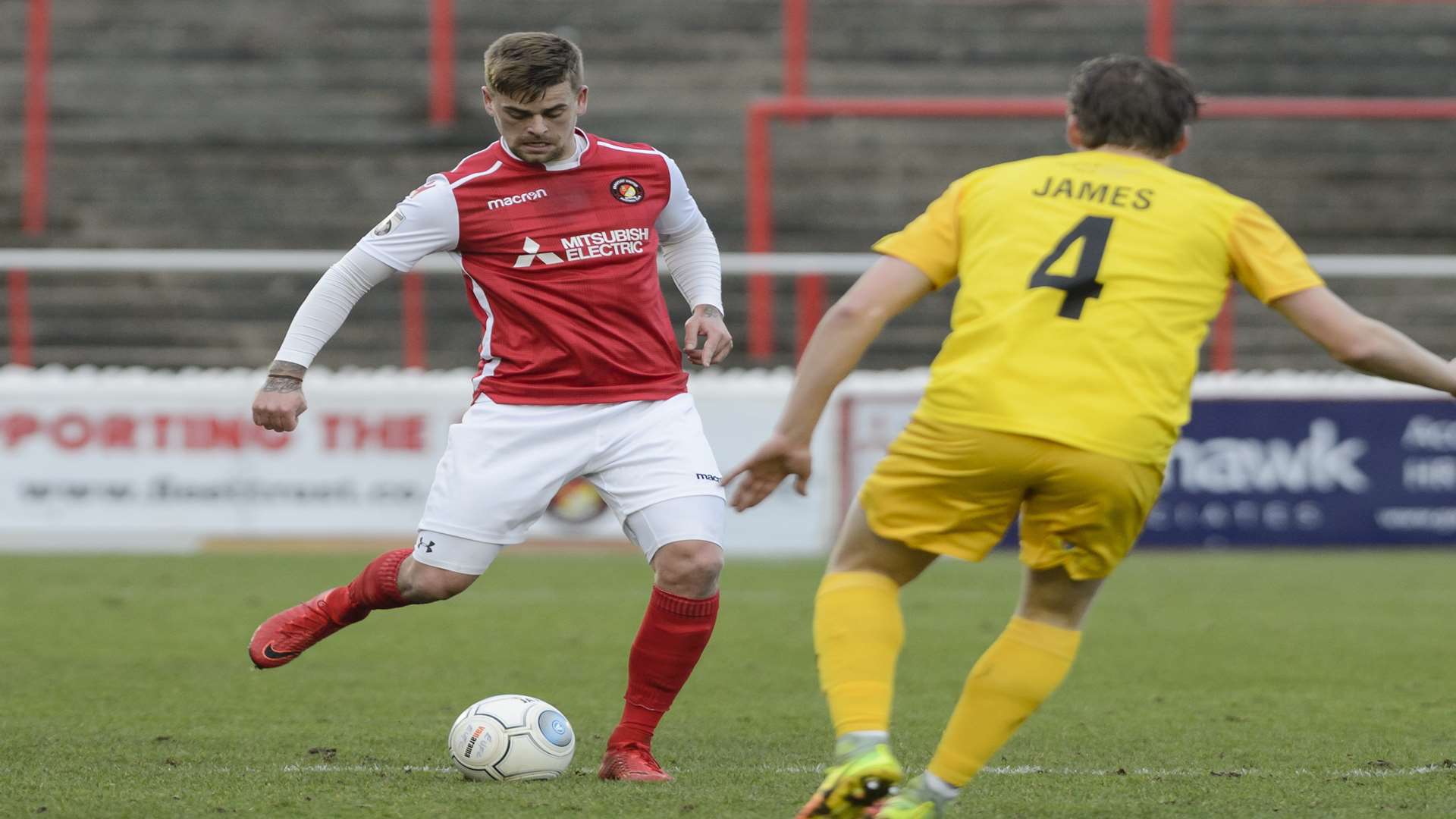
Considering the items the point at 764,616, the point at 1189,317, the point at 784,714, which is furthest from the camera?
the point at 764,616

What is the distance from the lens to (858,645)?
11.5ft

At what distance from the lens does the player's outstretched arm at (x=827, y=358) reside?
11.3ft

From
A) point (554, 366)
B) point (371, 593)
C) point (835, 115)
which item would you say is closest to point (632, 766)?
point (371, 593)

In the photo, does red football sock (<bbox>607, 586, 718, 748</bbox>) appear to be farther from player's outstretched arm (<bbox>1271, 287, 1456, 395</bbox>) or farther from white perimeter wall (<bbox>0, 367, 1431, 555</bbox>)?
white perimeter wall (<bbox>0, 367, 1431, 555</bbox>)

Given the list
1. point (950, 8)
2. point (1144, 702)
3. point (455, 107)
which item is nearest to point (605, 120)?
point (455, 107)

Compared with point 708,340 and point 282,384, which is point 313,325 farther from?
point 708,340

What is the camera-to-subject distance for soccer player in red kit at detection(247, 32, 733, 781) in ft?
14.9

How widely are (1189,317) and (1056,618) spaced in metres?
0.61

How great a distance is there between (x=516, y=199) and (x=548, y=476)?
68 cm

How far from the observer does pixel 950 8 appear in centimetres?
1708

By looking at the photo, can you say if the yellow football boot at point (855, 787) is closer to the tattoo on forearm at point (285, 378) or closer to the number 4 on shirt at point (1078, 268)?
the number 4 on shirt at point (1078, 268)

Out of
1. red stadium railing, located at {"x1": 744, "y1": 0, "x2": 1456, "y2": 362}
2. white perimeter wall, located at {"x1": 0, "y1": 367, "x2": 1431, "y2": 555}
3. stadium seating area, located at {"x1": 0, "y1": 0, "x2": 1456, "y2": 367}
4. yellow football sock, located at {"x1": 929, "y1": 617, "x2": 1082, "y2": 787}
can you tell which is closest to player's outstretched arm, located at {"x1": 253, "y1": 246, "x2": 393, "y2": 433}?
yellow football sock, located at {"x1": 929, "y1": 617, "x2": 1082, "y2": 787}

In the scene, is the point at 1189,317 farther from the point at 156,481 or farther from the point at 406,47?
the point at 406,47

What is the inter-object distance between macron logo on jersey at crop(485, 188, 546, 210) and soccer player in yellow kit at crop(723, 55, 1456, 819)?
53.0 inches
